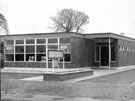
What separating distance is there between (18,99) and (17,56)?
19.0 m

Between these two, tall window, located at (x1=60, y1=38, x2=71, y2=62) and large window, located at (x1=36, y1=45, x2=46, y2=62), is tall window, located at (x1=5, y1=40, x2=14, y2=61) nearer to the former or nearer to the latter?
large window, located at (x1=36, y1=45, x2=46, y2=62)

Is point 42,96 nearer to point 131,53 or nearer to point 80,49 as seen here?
point 80,49

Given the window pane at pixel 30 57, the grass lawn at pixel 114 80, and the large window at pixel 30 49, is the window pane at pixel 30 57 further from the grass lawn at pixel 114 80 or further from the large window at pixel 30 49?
the grass lawn at pixel 114 80

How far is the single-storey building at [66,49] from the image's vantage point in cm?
2698

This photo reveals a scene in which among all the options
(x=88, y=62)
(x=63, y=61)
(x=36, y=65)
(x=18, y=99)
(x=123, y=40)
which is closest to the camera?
(x=18, y=99)

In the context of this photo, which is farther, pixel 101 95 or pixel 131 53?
pixel 131 53

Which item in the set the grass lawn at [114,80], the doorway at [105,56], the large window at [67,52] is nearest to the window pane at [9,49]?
the large window at [67,52]

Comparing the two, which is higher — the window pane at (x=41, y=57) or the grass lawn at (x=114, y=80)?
the window pane at (x=41, y=57)

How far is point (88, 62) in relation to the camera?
30562 millimetres

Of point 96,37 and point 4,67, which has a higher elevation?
point 96,37

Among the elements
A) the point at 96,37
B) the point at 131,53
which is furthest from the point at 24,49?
the point at 131,53

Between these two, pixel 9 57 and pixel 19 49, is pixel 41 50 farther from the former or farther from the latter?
pixel 9 57

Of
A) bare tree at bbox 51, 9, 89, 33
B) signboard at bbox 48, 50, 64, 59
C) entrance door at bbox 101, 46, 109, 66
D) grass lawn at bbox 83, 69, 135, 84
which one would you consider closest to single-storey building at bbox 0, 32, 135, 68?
entrance door at bbox 101, 46, 109, 66

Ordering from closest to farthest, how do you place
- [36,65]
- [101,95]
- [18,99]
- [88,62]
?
1. [18,99]
2. [101,95]
3. [36,65]
4. [88,62]
